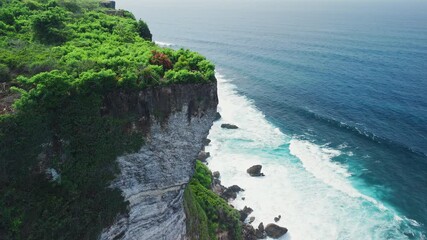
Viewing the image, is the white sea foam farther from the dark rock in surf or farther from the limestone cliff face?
the limestone cliff face

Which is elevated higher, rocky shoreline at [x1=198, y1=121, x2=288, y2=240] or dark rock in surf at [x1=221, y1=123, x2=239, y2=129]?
dark rock in surf at [x1=221, y1=123, x2=239, y2=129]

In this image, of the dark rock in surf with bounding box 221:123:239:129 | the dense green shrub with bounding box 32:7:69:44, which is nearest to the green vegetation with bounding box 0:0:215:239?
the dense green shrub with bounding box 32:7:69:44

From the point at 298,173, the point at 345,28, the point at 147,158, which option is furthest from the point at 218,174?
the point at 345,28

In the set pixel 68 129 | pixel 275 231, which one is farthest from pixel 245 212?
pixel 68 129

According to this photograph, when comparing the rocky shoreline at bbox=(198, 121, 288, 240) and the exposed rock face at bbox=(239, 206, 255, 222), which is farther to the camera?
the exposed rock face at bbox=(239, 206, 255, 222)

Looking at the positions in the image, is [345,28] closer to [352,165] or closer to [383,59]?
[383,59]

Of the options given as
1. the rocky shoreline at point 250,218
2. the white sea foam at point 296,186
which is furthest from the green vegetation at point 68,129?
the white sea foam at point 296,186

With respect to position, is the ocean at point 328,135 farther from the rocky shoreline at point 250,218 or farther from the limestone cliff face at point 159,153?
the limestone cliff face at point 159,153
